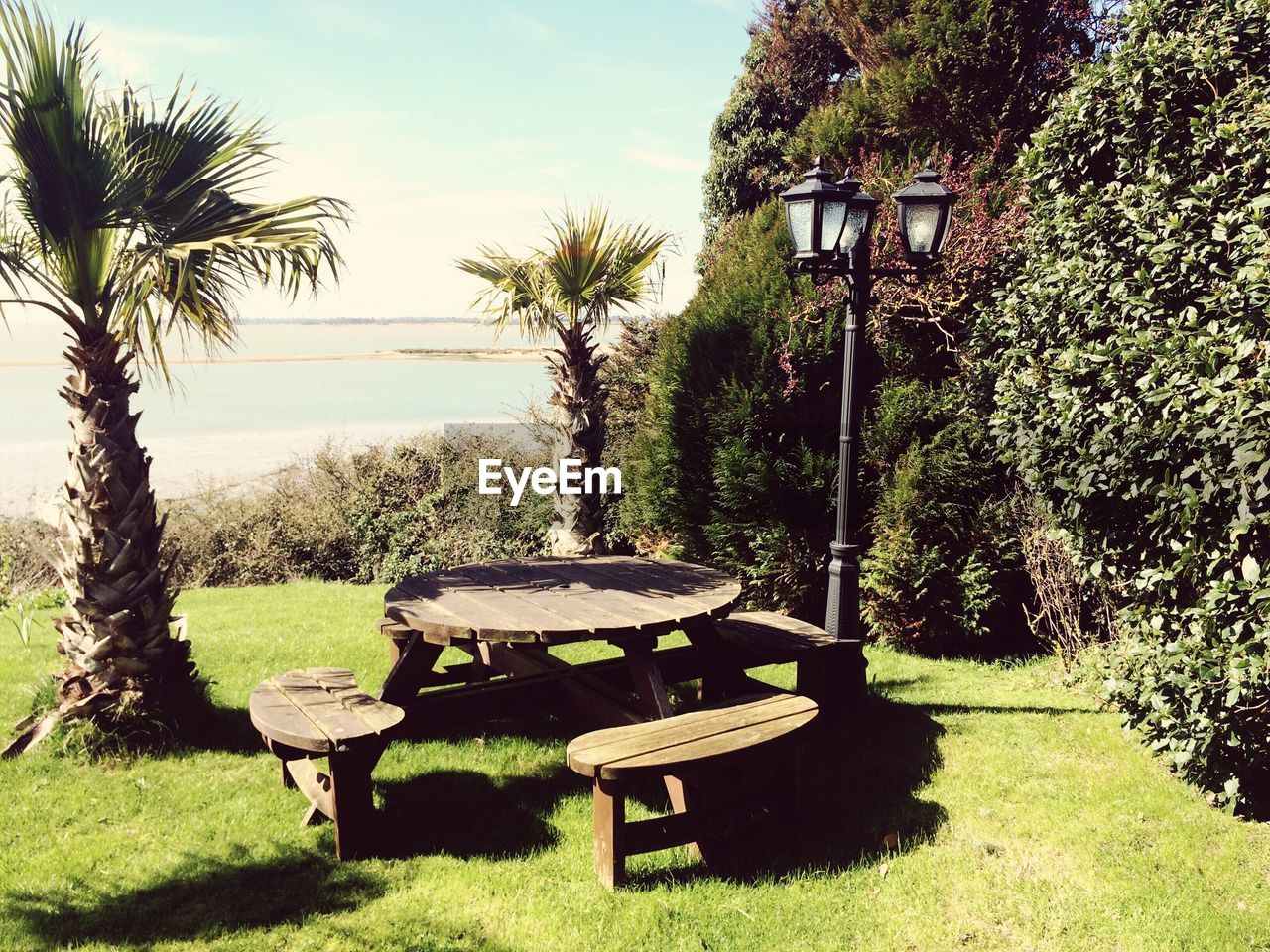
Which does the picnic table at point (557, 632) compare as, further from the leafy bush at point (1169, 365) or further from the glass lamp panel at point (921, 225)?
the glass lamp panel at point (921, 225)

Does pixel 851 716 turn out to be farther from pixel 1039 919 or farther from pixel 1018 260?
pixel 1018 260

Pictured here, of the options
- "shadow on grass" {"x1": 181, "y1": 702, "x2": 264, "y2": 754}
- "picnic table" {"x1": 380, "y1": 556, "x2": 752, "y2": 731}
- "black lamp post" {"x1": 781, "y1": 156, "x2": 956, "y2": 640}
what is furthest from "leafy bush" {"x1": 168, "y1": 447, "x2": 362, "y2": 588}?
"black lamp post" {"x1": 781, "y1": 156, "x2": 956, "y2": 640}

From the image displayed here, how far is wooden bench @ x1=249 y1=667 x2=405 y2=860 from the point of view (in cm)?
394

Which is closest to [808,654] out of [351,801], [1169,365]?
[1169,365]

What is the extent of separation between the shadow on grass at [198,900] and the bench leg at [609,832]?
982 mm

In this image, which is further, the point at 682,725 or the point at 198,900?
the point at 682,725

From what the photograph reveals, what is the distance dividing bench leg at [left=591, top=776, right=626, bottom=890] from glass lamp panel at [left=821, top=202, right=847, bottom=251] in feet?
11.0

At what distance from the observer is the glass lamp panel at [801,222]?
5.30 m

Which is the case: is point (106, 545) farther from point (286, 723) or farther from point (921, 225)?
point (921, 225)

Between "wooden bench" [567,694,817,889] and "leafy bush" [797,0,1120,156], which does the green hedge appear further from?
"wooden bench" [567,694,817,889]

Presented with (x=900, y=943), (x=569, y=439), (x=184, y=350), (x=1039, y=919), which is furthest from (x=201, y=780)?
(x=569, y=439)

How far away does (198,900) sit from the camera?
3.79 m

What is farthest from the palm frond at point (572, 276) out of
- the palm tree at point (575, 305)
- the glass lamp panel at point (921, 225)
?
the glass lamp panel at point (921, 225)

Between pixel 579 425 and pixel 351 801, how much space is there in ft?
17.5
